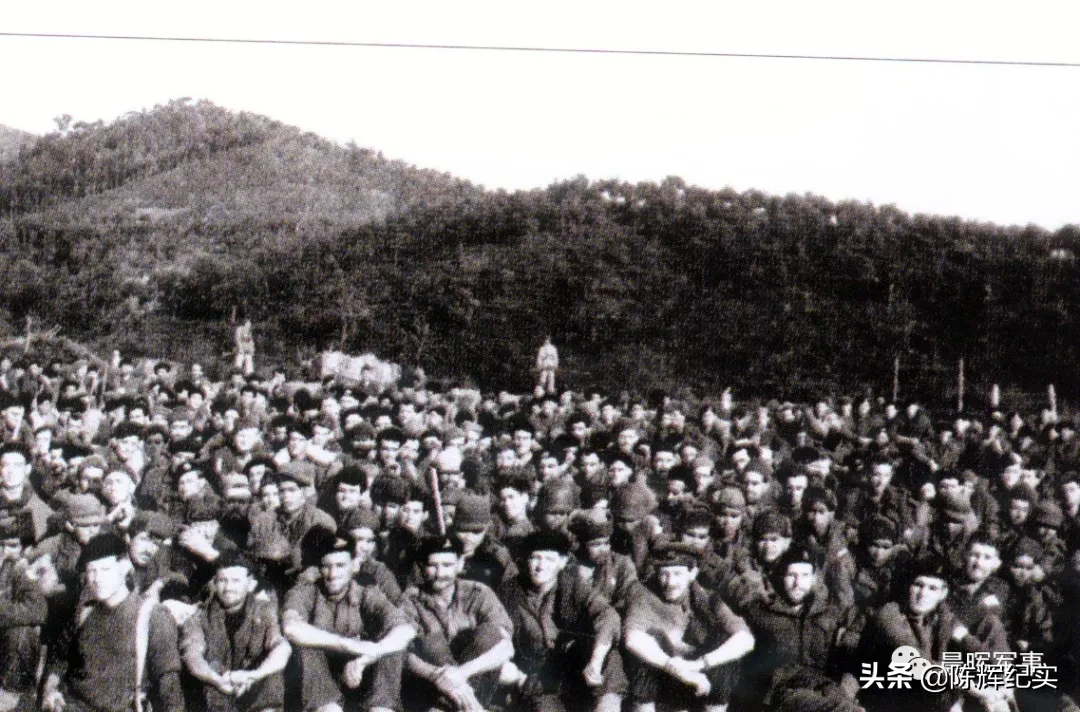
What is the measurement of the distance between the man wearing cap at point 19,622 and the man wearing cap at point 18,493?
0.32 metres

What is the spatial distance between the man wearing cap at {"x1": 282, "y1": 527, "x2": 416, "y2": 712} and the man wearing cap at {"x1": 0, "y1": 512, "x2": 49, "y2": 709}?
0.88 metres

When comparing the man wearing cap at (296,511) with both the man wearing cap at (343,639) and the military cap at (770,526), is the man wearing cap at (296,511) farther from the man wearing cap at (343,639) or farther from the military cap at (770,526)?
the military cap at (770,526)

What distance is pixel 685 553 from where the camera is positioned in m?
2.87

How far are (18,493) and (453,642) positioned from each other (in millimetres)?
2023

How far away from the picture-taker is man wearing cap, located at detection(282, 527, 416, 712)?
2666mm

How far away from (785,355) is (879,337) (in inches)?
17.0

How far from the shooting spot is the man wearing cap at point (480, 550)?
299 cm

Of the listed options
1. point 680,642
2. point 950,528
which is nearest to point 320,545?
point 680,642

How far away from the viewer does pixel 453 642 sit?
271cm

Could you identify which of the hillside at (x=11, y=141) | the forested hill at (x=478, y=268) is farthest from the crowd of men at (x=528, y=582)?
the hillside at (x=11, y=141)

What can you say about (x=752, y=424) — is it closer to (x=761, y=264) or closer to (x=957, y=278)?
(x=761, y=264)

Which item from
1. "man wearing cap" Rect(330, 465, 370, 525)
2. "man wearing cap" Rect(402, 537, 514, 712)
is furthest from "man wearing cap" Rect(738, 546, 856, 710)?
"man wearing cap" Rect(330, 465, 370, 525)

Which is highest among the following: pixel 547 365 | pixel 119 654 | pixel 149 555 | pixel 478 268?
pixel 478 268

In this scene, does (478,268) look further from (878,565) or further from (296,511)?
(878,565)
